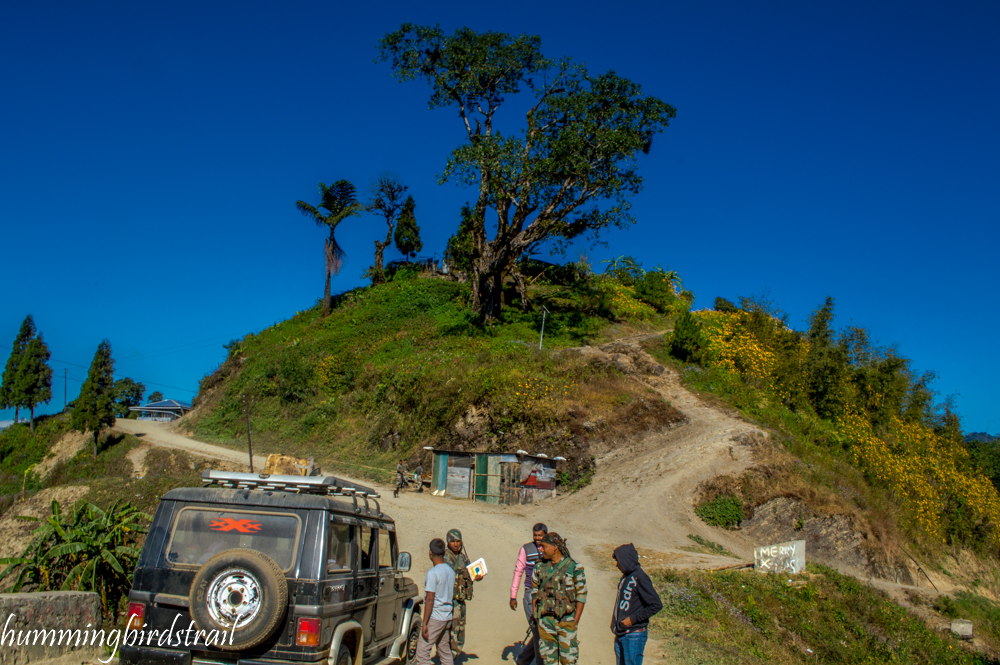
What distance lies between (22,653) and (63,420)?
43.2 metres

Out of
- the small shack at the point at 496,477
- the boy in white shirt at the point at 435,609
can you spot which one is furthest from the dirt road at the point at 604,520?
the boy in white shirt at the point at 435,609

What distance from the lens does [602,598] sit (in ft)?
38.3

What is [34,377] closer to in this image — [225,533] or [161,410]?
[161,410]

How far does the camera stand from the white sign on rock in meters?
14.2

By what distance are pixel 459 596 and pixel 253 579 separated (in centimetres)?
298

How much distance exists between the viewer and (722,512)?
21.6 m

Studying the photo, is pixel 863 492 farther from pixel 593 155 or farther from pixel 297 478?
pixel 297 478

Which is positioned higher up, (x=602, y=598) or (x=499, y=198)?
(x=499, y=198)

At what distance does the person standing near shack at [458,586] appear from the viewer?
279 inches

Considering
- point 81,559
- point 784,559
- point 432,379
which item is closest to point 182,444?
point 432,379

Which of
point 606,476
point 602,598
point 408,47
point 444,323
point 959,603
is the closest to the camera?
point 602,598

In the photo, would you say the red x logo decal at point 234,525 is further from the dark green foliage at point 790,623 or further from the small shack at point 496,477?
the small shack at point 496,477

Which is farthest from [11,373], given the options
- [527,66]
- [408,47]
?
[527,66]

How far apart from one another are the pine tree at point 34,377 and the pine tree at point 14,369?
309 millimetres
